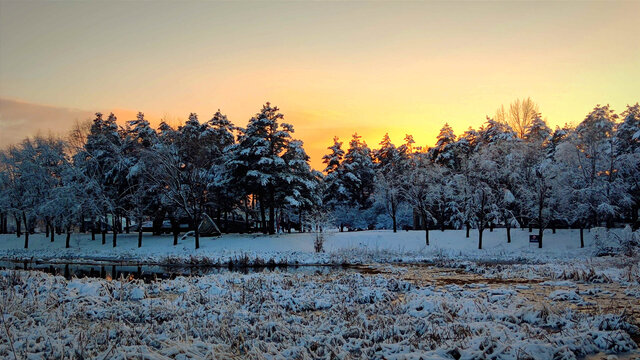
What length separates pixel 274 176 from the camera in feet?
134

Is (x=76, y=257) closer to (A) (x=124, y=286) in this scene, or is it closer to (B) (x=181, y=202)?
(B) (x=181, y=202)

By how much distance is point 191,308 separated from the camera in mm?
10078

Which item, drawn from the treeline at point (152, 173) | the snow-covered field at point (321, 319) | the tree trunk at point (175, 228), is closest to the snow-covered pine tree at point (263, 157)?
the treeline at point (152, 173)

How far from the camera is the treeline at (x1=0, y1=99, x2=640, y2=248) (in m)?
34.8

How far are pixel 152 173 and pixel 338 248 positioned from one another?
59.9 ft

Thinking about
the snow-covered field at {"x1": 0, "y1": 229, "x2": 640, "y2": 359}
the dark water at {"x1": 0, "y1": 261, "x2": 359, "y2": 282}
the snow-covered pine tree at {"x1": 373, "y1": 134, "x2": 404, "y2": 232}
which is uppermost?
the snow-covered pine tree at {"x1": 373, "y1": 134, "x2": 404, "y2": 232}

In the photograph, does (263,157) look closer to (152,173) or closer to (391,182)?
(152,173)

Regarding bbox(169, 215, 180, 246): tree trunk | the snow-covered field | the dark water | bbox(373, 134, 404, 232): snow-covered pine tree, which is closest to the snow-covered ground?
bbox(169, 215, 180, 246): tree trunk

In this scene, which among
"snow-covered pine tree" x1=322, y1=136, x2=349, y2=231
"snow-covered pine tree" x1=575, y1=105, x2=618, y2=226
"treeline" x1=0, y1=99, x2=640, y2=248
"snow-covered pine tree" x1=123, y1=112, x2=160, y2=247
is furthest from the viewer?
"snow-covered pine tree" x1=322, y1=136, x2=349, y2=231

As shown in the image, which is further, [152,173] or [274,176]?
[274,176]

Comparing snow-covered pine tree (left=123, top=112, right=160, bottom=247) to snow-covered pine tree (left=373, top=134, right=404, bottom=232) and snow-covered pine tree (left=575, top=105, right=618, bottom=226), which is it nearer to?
snow-covered pine tree (left=373, top=134, right=404, bottom=232)

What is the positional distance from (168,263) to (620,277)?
24.5 meters

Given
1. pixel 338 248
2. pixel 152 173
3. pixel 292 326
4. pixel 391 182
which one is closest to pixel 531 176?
pixel 391 182

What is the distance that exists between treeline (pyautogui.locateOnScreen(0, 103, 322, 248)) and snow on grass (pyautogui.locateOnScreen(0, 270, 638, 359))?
1031 inches
